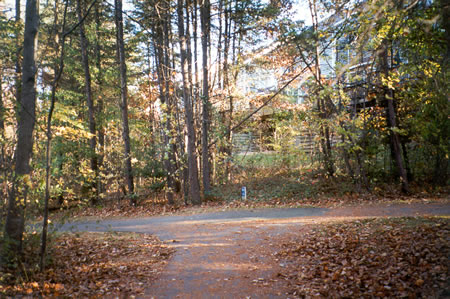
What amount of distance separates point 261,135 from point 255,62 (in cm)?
474

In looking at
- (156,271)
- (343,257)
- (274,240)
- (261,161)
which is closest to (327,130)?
(261,161)

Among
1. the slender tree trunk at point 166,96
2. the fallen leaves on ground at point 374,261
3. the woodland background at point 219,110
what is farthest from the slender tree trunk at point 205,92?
the fallen leaves on ground at point 374,261

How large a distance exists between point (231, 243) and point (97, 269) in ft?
10.4

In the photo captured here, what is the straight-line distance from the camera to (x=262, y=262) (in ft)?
21.8

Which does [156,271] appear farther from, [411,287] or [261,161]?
[261,161]

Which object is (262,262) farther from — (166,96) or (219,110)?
(219,110)

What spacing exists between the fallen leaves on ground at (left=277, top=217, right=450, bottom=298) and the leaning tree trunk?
4.88 meters

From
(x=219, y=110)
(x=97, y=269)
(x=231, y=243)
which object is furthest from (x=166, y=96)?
(x=97, y=269)

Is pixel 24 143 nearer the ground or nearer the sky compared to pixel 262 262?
nearer the sky

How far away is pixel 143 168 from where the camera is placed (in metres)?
18.8

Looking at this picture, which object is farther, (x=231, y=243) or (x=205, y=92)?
(x=205, y=92)

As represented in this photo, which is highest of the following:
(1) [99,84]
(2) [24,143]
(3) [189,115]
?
(1) [99,84]

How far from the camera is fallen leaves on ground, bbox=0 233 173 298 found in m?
5.36

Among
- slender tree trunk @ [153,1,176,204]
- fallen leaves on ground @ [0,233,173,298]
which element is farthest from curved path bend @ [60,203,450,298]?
slender tree trunk @ [153,1,176,204]
